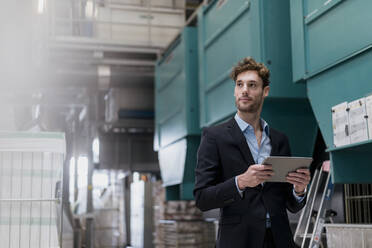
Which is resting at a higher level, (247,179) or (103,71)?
(103,71)

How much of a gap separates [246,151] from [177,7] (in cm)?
620

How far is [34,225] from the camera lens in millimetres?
2559

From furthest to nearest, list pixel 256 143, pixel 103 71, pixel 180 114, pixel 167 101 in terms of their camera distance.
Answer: pixel 103 71 → pixel 167 101 → pixel 180 114 → pixel 256 143

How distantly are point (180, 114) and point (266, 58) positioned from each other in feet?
8.21

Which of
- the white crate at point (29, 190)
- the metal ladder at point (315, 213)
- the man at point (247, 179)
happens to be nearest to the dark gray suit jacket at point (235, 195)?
the man at point (247, 179)

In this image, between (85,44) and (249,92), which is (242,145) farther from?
(85,44)

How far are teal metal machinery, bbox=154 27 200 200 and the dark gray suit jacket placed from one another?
394cm

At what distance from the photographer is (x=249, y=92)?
7.57 ft

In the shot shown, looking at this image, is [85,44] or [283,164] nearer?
[283,164]

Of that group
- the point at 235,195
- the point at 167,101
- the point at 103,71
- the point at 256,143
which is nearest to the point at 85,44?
the point at 103,71

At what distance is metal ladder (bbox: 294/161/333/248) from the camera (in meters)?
3.90

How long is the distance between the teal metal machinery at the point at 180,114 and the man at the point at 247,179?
152 inches

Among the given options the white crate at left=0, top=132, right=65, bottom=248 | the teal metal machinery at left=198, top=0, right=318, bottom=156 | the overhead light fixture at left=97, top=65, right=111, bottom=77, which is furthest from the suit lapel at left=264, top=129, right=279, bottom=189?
the overhead light fixture at left=97, top=65, right=111, bottom=77

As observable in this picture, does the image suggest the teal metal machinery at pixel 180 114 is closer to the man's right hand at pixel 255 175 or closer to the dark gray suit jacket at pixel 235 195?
the dark gray suit jacket at pixel 235 195
